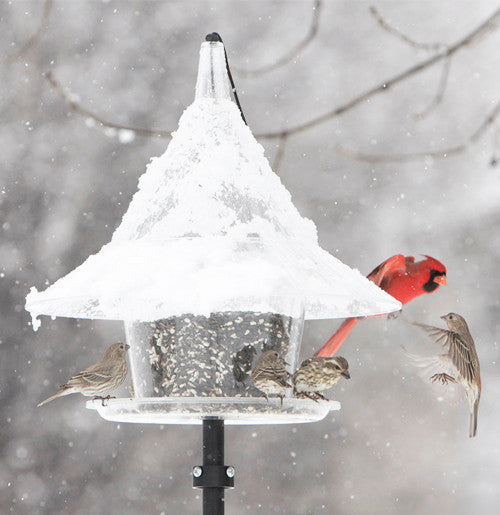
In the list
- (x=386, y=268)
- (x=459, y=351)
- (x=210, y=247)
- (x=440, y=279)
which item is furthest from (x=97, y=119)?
(x=440, y=279)

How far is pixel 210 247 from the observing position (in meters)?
2.61

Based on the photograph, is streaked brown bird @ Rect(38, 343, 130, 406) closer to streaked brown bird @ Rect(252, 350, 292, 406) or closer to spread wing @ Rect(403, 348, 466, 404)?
streaked brown bird @ Rect(252, 350, 292, 406)

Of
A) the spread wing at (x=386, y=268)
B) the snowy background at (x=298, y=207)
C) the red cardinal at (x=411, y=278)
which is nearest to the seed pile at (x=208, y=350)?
the spread wing at (x=386, y=268)

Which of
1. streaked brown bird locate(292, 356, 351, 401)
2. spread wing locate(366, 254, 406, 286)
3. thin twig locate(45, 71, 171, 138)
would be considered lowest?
streaked brown bird locate(292, 356, 351, 401)

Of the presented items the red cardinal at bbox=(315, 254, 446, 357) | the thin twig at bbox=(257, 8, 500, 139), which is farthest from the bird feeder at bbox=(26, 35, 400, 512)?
the red cardinal at bbox=(315, 254, 446, 357)

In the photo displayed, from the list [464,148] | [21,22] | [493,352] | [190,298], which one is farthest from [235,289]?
[21,22]

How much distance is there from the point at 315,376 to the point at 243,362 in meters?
0.21

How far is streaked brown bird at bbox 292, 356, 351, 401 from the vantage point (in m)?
2.91

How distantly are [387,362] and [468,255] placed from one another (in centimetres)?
129

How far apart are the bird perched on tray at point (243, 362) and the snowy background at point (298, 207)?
616 centimetres

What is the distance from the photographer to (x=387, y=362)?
32.2ft

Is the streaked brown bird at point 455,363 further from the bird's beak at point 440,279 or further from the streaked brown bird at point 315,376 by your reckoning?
the bird's beak at point 440,279

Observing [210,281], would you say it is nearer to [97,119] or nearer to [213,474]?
[213,474]

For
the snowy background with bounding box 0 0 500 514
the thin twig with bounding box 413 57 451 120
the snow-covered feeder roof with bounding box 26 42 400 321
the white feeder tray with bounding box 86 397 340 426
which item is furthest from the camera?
the snowy background with bounding box 0 0 500 514
